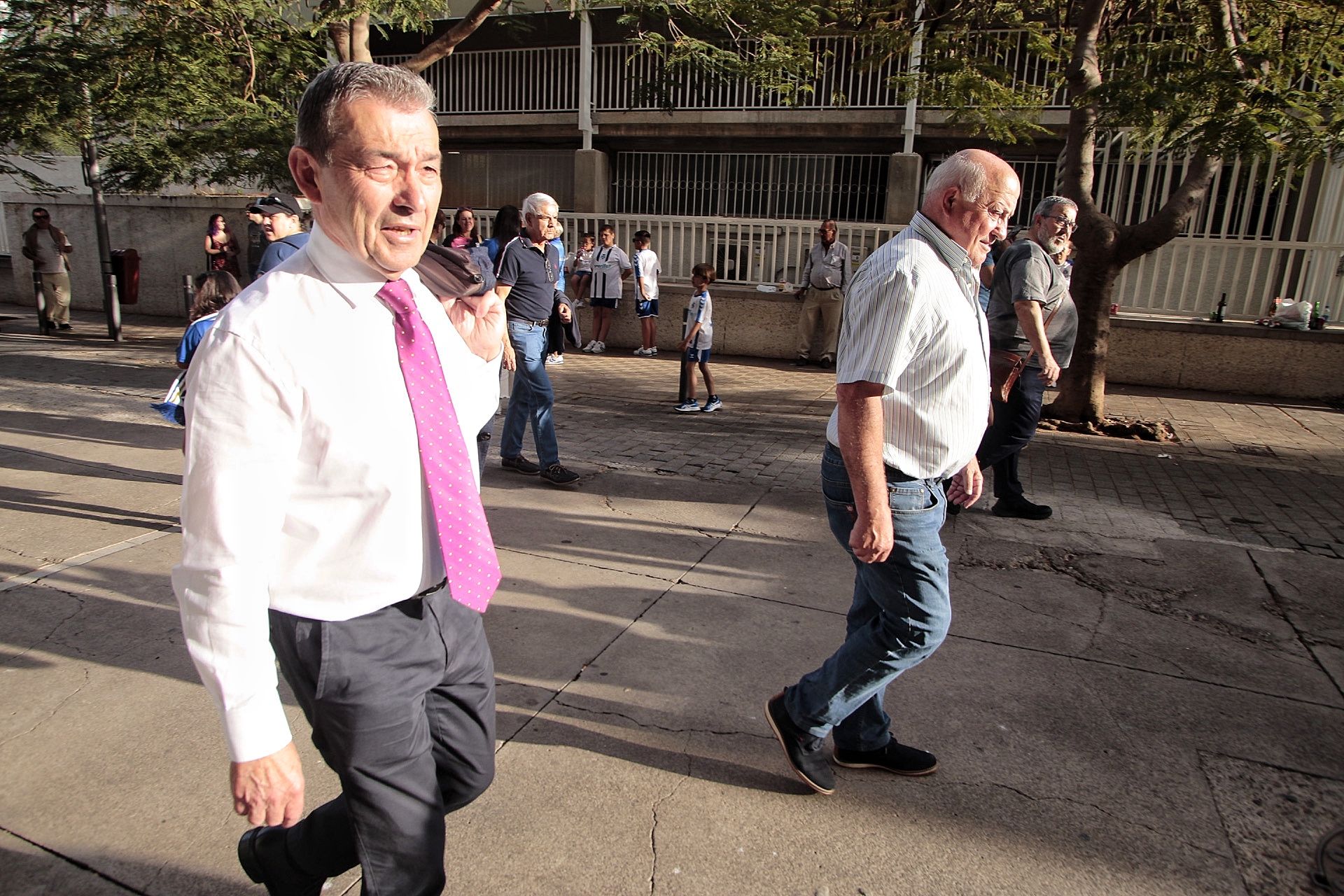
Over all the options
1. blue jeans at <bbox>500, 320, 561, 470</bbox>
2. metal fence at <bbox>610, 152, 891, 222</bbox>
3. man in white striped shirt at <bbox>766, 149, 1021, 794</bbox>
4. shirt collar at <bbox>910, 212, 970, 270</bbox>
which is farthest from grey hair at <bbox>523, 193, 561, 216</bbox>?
metal fence at <bbox>610, 152, 891, 222</bbox>

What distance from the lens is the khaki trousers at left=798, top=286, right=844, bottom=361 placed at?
11695 millimetres

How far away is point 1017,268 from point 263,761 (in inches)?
187

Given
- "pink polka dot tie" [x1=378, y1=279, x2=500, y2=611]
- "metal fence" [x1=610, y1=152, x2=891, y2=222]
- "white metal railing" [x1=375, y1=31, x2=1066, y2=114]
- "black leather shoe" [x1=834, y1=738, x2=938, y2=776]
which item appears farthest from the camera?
"metal fence" [x1=610, y1=152, x2=891, y2=222]

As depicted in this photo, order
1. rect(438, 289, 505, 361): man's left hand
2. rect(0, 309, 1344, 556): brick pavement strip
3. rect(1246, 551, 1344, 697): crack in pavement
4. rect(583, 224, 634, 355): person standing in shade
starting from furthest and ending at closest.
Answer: rect(583, 224, 634, 355): person standing in shade, rect(0, 309, 1344, 556): brick pavement strip, rect(1246, 551, 1344, 697): crack in pavement, rect(438, 289, 505, 361): man's left hand

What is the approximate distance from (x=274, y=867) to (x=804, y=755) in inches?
60.2

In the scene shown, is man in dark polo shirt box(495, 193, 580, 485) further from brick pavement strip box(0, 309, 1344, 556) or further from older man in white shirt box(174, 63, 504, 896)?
older man in white shirt box(174, 63, 504, 896)

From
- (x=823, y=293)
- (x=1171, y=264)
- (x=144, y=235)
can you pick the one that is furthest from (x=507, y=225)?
(x=144, y=235)

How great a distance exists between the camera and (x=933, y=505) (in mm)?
2607

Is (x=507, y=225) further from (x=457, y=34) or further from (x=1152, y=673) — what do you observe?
(x=1152, y=673)

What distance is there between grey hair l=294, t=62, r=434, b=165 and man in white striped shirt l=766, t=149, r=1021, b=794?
1.32 meters

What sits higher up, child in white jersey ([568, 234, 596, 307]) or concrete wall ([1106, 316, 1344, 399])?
child in white jersey ([568, 234, 596, 307])

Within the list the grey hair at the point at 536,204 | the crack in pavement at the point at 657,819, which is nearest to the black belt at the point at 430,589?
the crack in pavement at the point at 657,819

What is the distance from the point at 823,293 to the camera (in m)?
11.7

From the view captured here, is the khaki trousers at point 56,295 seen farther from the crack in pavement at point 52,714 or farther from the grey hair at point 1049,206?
the grey hair at point 1049,206
